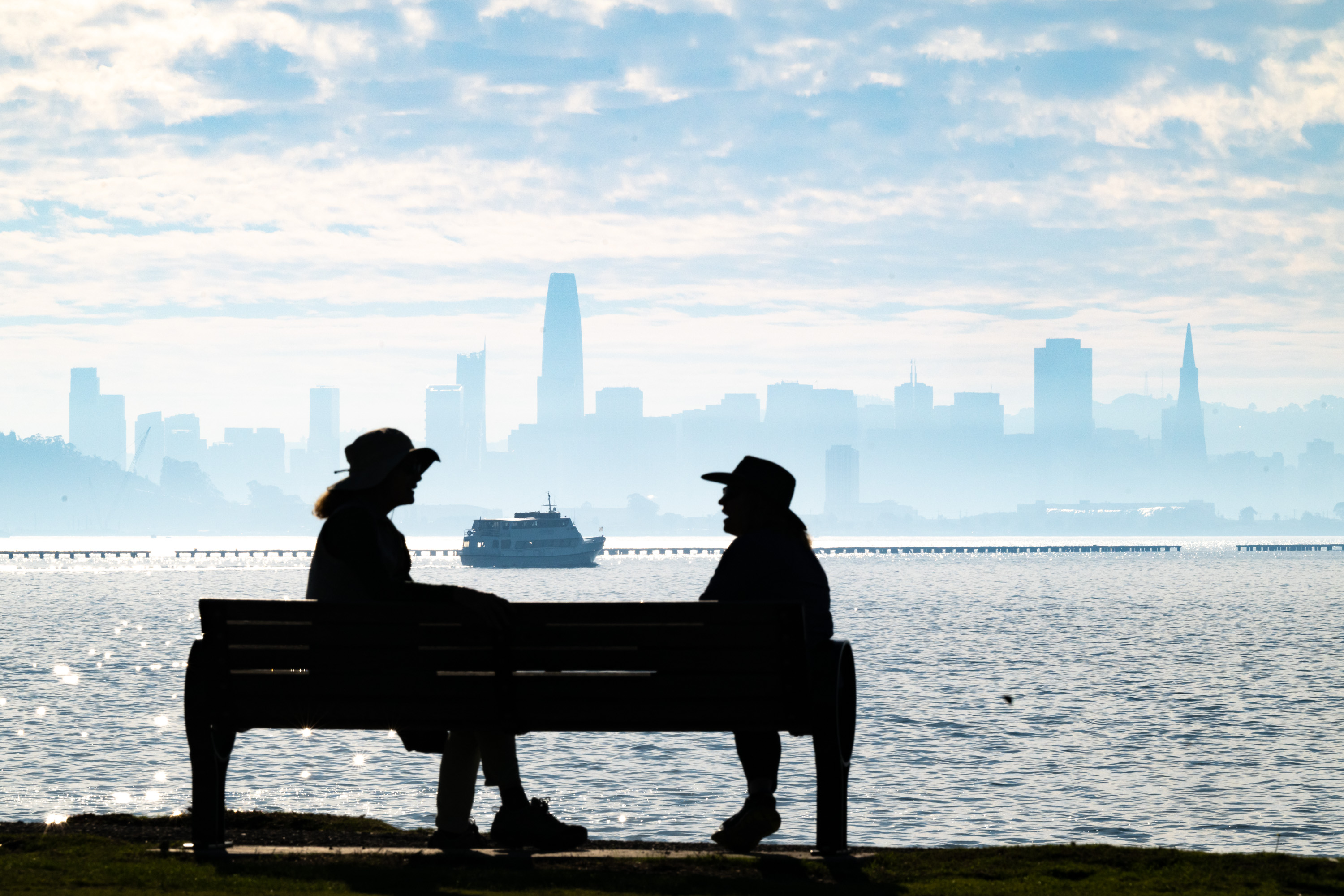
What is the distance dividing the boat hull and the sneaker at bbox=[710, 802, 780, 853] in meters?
138

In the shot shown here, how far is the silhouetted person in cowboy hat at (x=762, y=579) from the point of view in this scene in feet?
23.0

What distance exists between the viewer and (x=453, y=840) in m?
6.72

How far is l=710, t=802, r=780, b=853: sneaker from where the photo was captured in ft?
23.0

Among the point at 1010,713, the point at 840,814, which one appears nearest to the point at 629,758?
the point at 1010,713

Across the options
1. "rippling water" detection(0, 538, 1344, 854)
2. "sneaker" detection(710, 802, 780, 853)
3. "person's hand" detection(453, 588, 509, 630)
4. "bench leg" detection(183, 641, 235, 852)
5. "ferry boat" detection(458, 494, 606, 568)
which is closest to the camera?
"person's hand" detection(453, 588, 509, 630)

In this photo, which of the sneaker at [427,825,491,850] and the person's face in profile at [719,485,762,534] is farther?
the person's face in profile at [719,485,762,534]

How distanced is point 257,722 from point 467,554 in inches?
5590

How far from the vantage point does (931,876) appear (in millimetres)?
6371

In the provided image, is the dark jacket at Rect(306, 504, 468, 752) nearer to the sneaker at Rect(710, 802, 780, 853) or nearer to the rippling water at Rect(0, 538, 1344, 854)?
the sneaker at Rect(710, 802, 780, 853)

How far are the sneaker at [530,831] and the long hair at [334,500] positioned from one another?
1794 mm

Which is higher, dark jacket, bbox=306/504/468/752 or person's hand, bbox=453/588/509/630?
dark jacket, bbox=306/504/468/752

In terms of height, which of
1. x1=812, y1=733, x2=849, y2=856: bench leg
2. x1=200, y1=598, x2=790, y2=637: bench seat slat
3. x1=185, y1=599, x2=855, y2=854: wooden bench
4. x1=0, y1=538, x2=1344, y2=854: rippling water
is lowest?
x1=0, y1=538, x2=1344, y2=854: rippling water

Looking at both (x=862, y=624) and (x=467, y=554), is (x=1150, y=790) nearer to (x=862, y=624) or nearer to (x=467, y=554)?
(x=862, y=624)

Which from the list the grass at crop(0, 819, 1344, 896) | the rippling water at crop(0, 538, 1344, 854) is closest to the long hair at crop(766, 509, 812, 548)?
the grass at crop(0, 819, 1344, 896)
